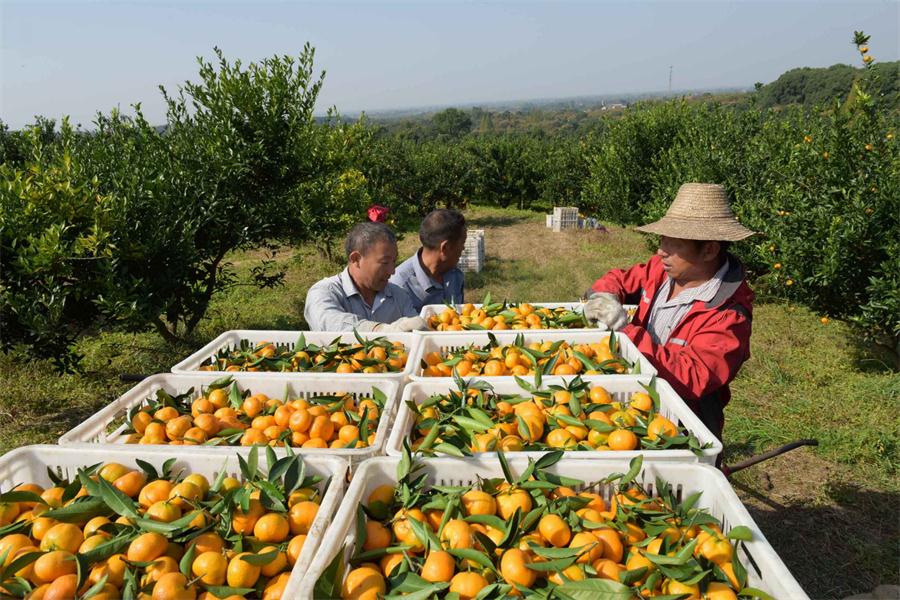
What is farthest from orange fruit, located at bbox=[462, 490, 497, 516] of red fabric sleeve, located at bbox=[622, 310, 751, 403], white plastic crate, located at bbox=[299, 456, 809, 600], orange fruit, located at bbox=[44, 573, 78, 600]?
red fabric sleeve, located at bbox=[622, 310, 751, 403]

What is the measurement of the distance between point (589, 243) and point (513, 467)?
521 inches

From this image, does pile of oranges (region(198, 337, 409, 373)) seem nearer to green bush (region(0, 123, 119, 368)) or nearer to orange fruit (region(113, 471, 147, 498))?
orange fruit (region(113, 471, 147, 498))

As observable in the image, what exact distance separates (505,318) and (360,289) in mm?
959

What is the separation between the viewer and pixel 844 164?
563 centimetres

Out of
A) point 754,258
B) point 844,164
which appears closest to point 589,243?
point 754,258

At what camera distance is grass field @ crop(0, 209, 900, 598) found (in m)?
3.36

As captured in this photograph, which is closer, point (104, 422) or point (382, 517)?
point (382, 517)

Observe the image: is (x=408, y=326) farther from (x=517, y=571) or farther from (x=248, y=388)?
(x=517, y=571)

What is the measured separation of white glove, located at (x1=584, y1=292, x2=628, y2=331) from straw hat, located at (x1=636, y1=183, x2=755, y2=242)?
0.43 metres

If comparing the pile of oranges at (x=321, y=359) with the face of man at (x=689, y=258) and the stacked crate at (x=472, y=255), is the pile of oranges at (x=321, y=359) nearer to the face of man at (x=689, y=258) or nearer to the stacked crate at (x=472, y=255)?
the face of man at (x=689, y=258)

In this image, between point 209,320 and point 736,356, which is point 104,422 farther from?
point 209,320

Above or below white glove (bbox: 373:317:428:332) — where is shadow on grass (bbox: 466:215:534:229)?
below

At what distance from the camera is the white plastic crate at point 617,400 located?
5.32 feet

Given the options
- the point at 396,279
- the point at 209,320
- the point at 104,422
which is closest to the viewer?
the point at 104,422
